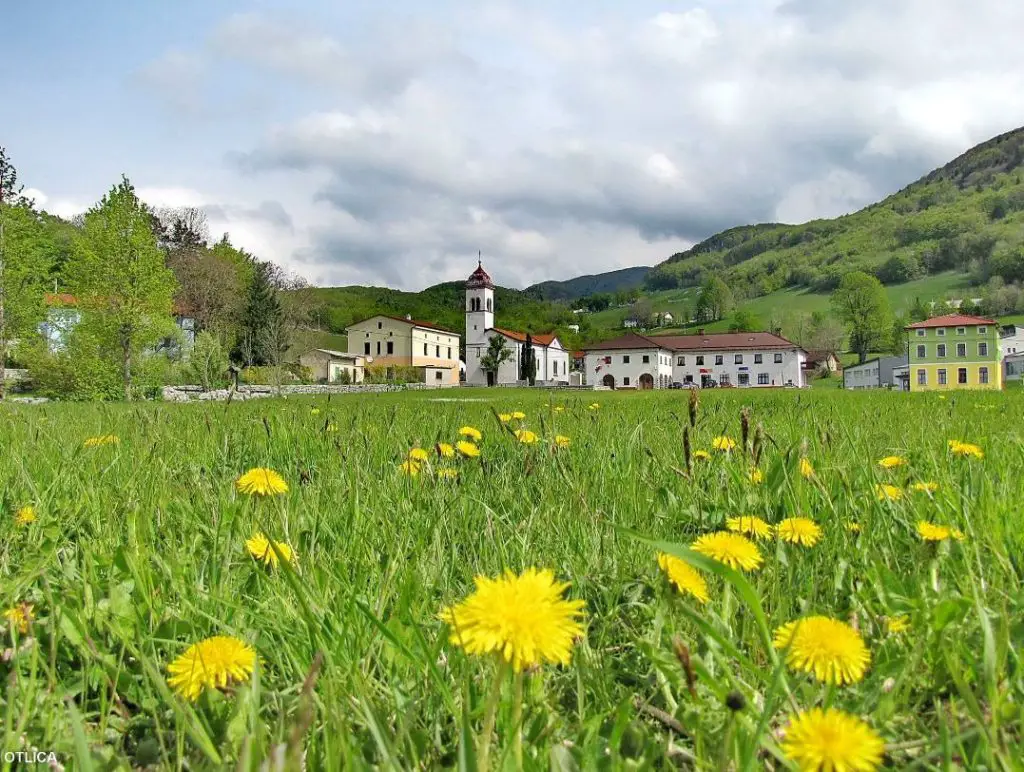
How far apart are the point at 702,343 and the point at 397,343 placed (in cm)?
4571

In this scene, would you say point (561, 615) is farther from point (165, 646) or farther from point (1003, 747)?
point (165, 646)

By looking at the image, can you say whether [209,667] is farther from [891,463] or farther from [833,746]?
[891,463]

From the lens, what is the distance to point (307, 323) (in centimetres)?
6862

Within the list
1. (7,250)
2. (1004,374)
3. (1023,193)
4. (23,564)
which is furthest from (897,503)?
(1023,193)

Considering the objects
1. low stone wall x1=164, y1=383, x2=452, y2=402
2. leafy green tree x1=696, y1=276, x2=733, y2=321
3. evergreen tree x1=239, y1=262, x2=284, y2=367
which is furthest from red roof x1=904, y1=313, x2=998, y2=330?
leafy green tree x1=696, y1=276, x2=733, y2=321

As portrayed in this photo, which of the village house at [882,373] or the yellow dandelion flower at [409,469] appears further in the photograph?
the village house at [882,373]

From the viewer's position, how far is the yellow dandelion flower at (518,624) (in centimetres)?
60

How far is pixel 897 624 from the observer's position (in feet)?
3.31

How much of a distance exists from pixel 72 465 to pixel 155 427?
1496 millimetres

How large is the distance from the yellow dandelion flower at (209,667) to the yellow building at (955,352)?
2783 inches

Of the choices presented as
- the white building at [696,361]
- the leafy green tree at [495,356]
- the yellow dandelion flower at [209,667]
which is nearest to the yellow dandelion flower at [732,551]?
the yellow dandelion flower at [209,667]

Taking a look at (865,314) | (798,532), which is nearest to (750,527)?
(798,532)

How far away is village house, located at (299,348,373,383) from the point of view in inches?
2601

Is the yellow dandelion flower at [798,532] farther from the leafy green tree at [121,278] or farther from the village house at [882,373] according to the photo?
the village house at [882,373]
